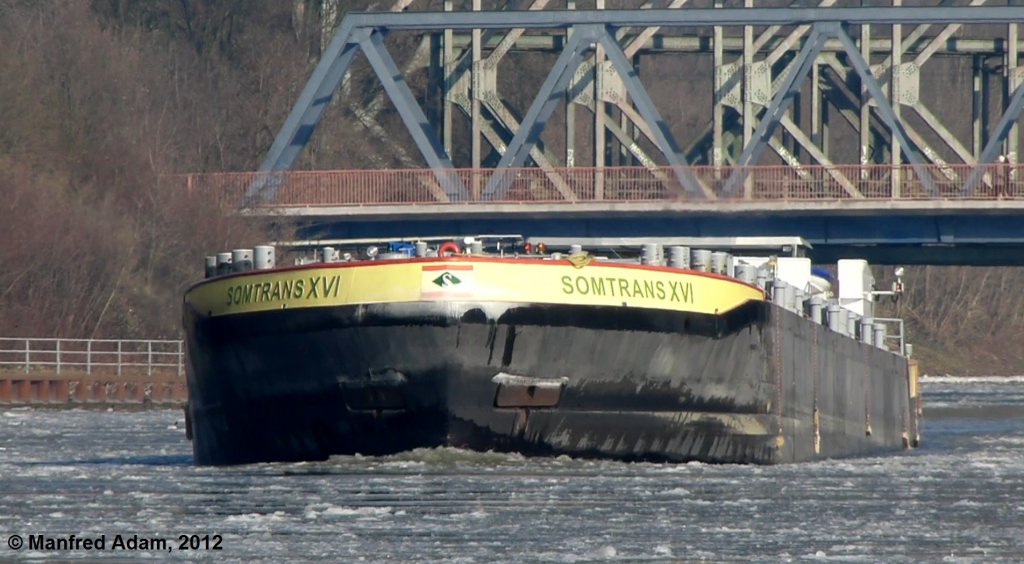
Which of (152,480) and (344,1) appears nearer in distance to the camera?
(152,480)

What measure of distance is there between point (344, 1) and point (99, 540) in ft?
205

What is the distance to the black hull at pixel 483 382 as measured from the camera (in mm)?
24594

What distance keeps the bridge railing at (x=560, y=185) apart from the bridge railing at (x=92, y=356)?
579cm

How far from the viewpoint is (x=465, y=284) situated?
2452 centimetres

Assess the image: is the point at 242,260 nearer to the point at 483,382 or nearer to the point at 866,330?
the point at 483,382

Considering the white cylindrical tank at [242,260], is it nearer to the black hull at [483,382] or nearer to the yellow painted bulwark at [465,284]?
the yellow painted bulwark at [465,284]

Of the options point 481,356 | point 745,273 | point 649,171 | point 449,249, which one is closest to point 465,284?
point 449,249

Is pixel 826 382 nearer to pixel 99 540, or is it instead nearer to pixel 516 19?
pixel 99 540

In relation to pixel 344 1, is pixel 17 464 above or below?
below

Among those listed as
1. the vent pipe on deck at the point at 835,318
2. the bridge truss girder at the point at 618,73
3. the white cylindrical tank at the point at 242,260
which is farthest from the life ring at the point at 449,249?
the bridge truss girder at the point at 618,73

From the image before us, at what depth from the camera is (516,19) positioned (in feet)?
211

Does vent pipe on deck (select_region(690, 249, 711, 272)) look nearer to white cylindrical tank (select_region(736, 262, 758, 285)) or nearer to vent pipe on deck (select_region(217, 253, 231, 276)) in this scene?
white cylindrical tank (select_region(736, 262, 758, 285))

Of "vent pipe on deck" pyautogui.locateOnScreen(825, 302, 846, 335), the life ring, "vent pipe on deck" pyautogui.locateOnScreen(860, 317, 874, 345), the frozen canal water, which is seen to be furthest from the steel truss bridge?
the life ring

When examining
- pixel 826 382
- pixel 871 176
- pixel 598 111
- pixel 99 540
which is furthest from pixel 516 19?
pixel 99 540
